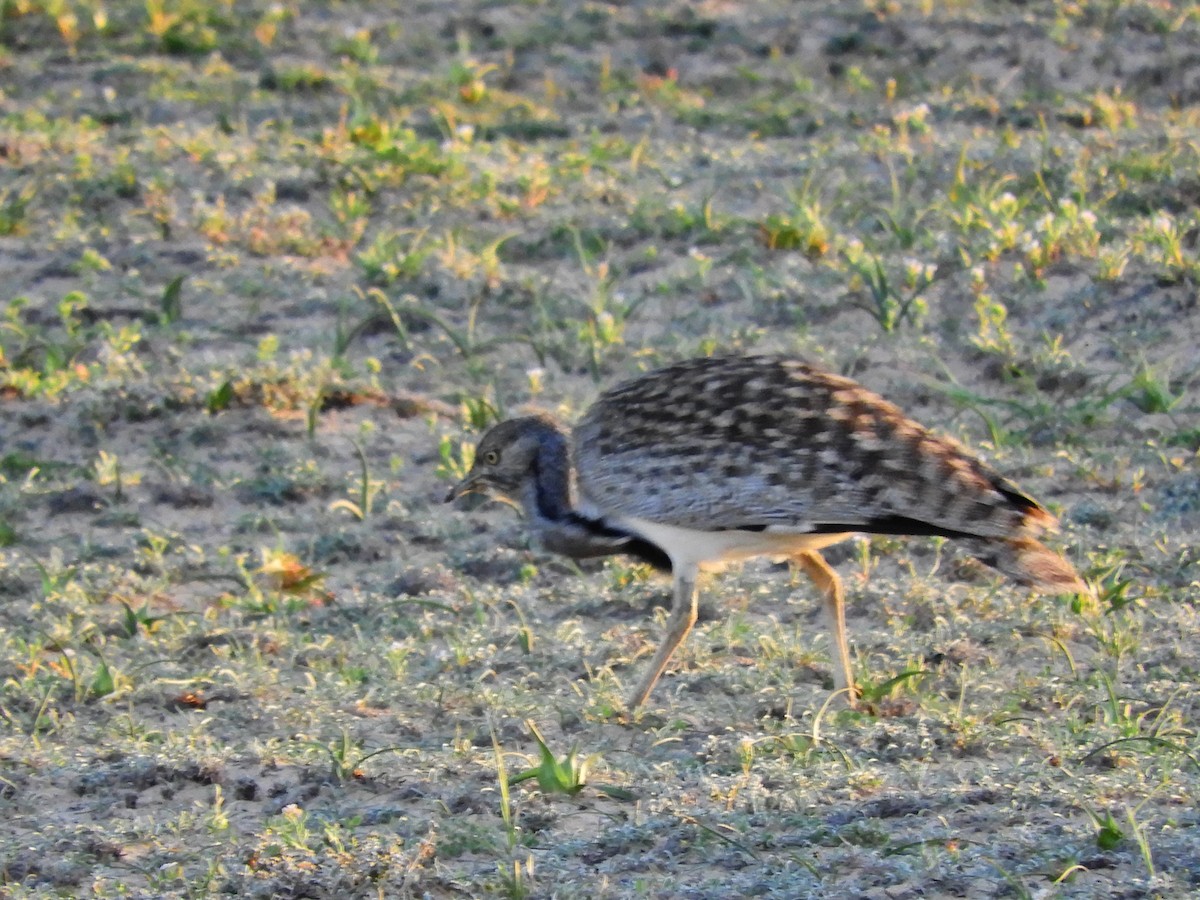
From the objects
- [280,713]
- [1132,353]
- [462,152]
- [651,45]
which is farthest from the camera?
[651,45]

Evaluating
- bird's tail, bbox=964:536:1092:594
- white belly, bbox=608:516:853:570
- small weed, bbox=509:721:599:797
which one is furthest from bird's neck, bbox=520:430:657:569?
bird's tail, bbox=964:536:1092:594

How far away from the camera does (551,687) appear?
209 inches

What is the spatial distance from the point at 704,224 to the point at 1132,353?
1991 millimetres

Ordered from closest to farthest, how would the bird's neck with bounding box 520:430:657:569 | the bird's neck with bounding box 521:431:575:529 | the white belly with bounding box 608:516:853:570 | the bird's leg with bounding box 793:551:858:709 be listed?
the white belly with bounding box 608:516:853:570, the bird's leg with bounding box 793:551:858:709, the bird's neck with bounding box 520:430:657:569, the bird's neck with bounding box 521:431:575:529

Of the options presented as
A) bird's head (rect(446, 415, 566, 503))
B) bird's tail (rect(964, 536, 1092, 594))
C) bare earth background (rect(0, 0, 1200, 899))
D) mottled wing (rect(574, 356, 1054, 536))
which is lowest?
bare earth background (rect(0, 0, 1200, 899))

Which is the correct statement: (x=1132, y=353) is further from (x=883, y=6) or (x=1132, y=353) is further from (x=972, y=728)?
(x=883, y=6)

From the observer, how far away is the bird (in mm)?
4754

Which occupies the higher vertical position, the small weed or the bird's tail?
the bird's tail

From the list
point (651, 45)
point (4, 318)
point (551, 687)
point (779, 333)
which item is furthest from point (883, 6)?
point (551, 687)

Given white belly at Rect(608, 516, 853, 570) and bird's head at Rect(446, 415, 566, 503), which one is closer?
white belly at Rect(608, 516, 853, 570)

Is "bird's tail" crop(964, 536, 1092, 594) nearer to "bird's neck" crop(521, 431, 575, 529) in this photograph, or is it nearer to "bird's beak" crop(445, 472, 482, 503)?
"bird's neck" crop(521, 431, 575, 529)

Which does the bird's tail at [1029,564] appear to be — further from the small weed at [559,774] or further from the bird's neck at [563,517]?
the small weed at [559,774]

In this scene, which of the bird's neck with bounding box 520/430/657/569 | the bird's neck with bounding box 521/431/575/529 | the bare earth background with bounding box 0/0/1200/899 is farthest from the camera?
the bird's neck with bounding box 521/431/575/529

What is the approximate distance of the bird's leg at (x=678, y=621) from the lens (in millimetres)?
5145
